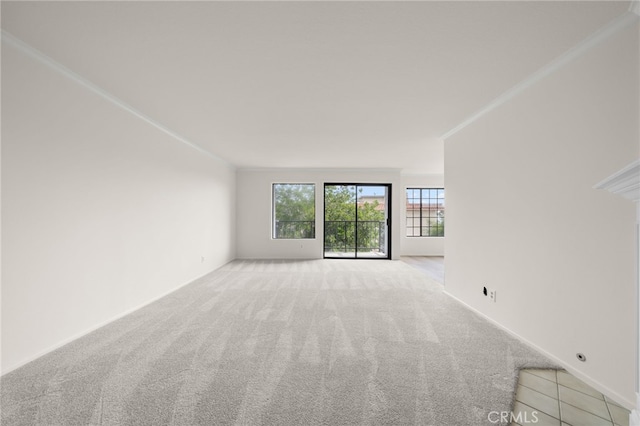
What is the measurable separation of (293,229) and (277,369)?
201 inches

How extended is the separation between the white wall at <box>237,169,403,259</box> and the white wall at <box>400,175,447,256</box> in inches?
41.0

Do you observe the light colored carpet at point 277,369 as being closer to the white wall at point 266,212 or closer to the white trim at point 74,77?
the white trim at point 74,77

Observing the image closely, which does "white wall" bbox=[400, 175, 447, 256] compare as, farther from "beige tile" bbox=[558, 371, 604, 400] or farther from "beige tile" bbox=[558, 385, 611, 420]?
"beige tile" bbox=[558, 385, 611, 420]

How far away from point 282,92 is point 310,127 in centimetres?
103

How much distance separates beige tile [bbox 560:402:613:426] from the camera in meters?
1.46

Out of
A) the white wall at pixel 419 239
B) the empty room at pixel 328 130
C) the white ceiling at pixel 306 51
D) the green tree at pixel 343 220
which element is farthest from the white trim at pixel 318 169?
the white ceiling at pixel 306 51

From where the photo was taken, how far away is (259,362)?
199cm

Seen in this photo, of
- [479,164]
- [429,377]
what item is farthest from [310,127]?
[429,377]

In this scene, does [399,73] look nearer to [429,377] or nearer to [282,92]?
[282,92]

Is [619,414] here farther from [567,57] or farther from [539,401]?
[567,57]

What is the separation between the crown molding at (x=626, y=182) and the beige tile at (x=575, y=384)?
131cm

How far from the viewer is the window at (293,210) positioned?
6914mm

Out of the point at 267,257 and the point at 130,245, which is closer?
the point at 130,245

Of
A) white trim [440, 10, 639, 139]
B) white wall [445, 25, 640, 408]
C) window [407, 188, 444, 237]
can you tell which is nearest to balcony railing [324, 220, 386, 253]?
window [407, 188, 444, 237]
